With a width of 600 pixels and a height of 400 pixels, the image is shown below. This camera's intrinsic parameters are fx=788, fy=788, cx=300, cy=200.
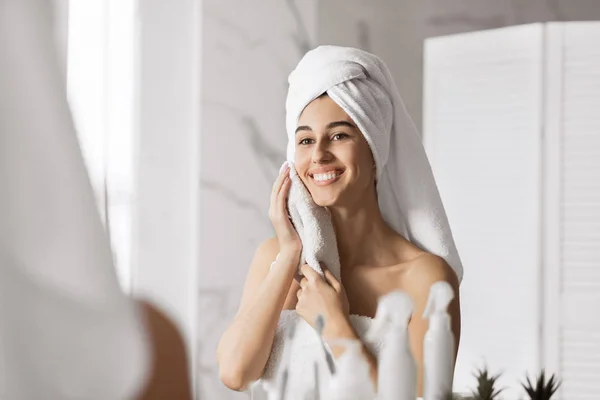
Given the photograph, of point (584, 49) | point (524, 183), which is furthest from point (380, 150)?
point (584, 49)

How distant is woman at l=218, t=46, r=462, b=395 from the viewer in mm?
1474

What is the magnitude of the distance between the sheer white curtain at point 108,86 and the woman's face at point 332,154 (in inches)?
44.8

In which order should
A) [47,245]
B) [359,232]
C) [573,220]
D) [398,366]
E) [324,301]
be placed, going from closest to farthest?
[47,245]
[398,366]
[324,301]
[359,232]
[573,220]

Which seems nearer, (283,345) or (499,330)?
(283,345)

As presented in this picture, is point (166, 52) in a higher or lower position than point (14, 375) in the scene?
higher

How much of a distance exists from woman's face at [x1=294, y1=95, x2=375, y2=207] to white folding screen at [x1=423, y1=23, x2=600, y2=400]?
1.09 meters

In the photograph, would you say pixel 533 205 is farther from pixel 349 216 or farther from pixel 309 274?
pixel 309 274

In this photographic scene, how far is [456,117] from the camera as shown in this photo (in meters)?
2.61

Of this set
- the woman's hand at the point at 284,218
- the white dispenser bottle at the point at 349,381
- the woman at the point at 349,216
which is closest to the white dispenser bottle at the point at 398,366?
the white dispenser bottle at the point at 349,381

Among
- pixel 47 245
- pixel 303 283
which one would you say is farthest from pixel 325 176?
pixel 47 245

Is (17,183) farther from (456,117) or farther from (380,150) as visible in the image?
(456,117)

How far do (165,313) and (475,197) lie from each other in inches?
42.5

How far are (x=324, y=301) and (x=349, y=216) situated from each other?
0.19 meters

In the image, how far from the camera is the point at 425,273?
1506 mm
